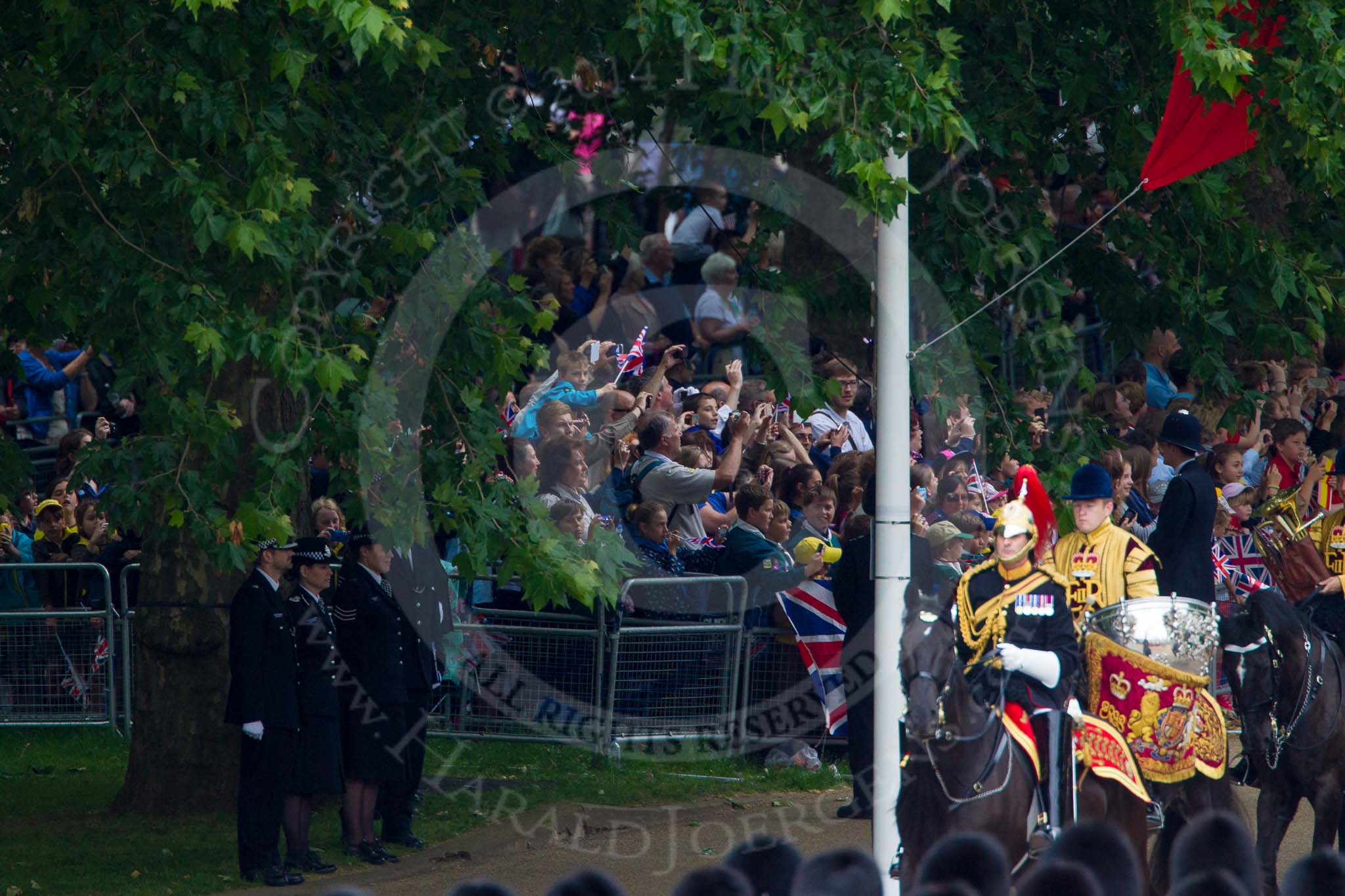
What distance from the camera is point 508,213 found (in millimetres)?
11945

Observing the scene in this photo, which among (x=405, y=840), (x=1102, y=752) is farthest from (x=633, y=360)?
(x=1102, y=752)

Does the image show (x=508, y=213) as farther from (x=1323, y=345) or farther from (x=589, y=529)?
(x=1323, y=345)

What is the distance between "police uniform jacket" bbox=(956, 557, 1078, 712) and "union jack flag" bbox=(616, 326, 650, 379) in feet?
23.5

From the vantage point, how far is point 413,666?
11.3 m

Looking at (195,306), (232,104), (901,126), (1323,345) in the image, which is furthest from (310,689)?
(1323,345)

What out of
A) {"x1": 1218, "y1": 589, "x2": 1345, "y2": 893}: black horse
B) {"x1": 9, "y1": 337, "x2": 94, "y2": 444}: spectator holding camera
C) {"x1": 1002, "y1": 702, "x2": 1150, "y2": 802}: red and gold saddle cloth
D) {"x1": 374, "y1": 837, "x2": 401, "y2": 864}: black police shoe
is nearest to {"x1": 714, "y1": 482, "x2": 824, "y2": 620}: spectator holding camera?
{"x1": 374, "y1": 837, "x2": 401, "y2": 864}: black police shoe

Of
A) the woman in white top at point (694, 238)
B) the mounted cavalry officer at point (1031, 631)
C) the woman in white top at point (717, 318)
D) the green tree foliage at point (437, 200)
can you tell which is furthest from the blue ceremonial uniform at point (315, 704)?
the woman in white top at point (694, 238)

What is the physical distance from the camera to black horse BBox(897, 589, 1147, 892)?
7.72 meters

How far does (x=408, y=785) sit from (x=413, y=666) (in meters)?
0.74

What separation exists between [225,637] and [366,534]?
1.48 metres

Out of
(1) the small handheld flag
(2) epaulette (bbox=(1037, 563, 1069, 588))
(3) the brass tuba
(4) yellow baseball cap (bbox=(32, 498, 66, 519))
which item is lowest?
(2) epaulette (bbox=(1037, 563, 1069, 588))

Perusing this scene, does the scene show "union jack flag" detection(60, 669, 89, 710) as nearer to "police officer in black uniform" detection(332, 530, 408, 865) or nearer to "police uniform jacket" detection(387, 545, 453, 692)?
"police uniform jacket" detection(387, 545, 453, 692)

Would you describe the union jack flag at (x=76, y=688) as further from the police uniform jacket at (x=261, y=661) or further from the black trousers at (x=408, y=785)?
the police uniform jacket at (x=261, y=661)

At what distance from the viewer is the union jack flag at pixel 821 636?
13.1 meters
